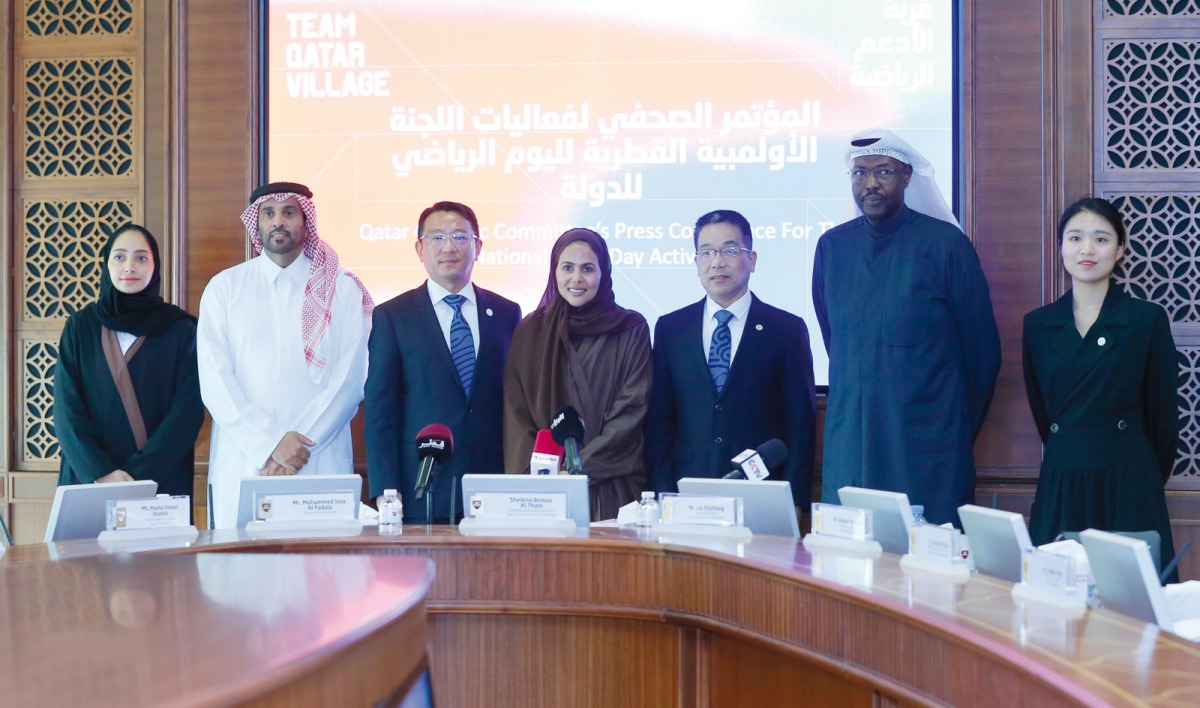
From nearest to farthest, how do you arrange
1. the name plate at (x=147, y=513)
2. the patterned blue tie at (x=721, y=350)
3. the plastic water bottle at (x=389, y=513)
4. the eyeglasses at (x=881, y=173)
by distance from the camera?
1. the name plate at (x=147, y=513)
2. the plastic water bottle at (x=389, y=513)
3. the eyeglasses at (x=881, y=173)
4. the patterned blue tie at (x=721, y=350)

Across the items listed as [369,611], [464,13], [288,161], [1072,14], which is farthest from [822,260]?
[369,611]

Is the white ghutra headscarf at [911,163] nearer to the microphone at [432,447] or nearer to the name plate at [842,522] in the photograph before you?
the name plate at [842,522]

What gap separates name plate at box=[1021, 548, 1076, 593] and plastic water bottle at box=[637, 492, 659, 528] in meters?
1.04

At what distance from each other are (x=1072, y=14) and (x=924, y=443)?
184 cm

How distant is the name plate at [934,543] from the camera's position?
2.12m

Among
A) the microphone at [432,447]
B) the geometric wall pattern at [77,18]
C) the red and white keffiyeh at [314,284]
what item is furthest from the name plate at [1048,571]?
the geometric wall pattern at [77,18]

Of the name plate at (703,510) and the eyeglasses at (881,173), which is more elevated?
the eyeglasses at (881,173)

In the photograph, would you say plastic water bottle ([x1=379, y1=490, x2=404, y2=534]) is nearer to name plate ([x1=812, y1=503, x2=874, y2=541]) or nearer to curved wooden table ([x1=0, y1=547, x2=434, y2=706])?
curved wooden table ([x1=0, y1=547, x2=434, y2=706])

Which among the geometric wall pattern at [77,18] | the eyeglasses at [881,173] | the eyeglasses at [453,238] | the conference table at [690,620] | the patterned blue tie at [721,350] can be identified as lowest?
the conference table at [690,620]

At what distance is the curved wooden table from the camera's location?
1.00 meters

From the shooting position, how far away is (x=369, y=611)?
1.34 metres

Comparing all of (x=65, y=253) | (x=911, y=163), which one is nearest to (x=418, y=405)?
(x=911, y=163)

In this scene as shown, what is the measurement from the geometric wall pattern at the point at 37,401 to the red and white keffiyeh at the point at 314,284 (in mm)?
1216

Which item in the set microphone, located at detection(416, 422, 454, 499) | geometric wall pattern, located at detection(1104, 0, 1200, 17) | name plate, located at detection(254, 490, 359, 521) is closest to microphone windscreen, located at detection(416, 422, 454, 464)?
microphone, located at detection(416, 422, 454, 499)
